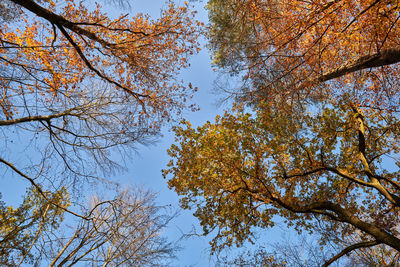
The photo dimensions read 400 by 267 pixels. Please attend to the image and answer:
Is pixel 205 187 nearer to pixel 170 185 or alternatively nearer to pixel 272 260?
pixel 170 185

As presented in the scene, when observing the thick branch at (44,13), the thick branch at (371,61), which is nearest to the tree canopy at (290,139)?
the thick branch at (371,61)

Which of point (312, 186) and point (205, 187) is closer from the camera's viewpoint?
point (205, 187)

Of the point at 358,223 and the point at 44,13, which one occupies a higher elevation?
the point at 44,13

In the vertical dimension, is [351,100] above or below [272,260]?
above

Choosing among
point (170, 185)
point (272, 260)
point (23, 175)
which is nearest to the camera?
point (23, 175)

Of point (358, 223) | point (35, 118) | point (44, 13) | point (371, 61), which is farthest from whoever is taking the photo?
point (371, 61)

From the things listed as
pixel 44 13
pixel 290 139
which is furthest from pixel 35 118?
pixel 290 139

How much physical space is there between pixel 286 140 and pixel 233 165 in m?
2.17

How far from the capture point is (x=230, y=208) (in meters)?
6.91

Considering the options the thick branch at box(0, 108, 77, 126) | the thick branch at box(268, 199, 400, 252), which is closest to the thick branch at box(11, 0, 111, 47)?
the thick branch at box(0, 108, 77, 126)

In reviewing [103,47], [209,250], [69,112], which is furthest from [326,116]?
[69,112]

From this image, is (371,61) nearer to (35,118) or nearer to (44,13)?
(44,13)

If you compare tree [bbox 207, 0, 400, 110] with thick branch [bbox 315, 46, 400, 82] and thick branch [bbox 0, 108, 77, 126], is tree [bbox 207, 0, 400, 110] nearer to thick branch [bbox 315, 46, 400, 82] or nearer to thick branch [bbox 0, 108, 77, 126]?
thick branch [bbox 315, 46, 400, 82]

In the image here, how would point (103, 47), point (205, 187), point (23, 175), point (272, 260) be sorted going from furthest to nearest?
point (272, 260) → point (205, 187) → point (103, 47) → point (23, 175)
